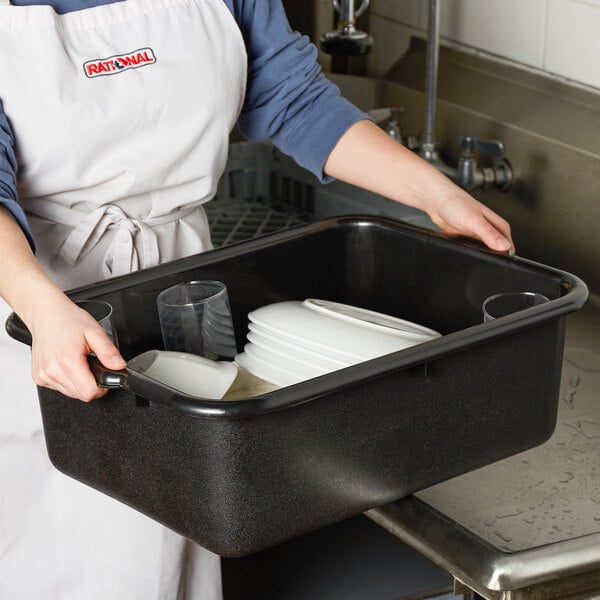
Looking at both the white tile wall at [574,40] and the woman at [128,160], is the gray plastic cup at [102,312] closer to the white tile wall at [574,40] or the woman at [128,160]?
the woman at [128,160]

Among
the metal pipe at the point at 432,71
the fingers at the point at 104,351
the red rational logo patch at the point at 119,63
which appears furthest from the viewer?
the metal pipe at the point at 432,71

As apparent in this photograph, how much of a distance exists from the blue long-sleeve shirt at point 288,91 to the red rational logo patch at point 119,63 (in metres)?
0.13

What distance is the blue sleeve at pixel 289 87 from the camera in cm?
125

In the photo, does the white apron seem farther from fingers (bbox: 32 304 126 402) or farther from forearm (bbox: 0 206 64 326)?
fingers (bbox: 32 304 126 402)

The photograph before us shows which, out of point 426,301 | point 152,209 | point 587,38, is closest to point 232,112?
point 152,209

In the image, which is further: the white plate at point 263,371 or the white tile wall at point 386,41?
the white tile wall at point 386,41

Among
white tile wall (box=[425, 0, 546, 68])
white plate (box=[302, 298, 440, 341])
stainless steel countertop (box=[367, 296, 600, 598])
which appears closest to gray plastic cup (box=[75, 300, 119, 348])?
white plate (box=[302, 298, 440, 341])

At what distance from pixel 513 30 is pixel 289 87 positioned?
2.05ft

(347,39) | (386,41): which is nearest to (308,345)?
(347,39)

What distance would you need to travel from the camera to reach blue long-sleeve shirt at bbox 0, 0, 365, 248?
4.08ft

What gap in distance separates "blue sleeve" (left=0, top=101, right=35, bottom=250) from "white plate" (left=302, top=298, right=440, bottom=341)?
265 mm

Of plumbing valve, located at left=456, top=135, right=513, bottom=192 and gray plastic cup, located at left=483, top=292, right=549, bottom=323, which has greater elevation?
gray plastic cup, located at left=483, top=292, right=549, bottom=323

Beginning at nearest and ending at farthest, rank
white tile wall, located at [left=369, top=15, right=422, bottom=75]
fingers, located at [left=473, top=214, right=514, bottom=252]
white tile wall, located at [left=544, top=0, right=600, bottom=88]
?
fingers, located at [left=473, top=214, right=514, bottom=252]
white tile wall, located at [left=544, top=0, right=600, bottom=88]
white tile wall, located at [left=369, top=15, right=422, bottom=75]

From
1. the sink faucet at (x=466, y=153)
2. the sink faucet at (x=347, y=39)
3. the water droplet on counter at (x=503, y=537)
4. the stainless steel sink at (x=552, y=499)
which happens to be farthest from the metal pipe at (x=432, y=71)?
the water droplet on counter at (x=503, y=537)
